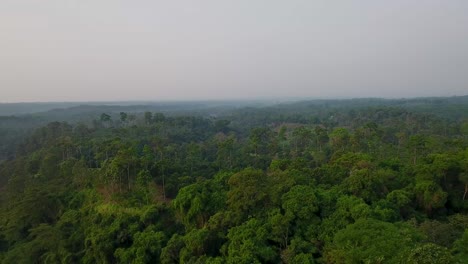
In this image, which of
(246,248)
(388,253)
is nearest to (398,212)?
(388,253)

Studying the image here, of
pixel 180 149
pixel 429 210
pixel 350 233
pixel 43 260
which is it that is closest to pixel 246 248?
pixel 350 233

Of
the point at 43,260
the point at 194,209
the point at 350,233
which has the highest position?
the point at 350,233

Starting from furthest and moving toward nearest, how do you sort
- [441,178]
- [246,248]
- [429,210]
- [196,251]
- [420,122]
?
[420,122]
[441,178]
[429,210]
[196,251]
[246,248]

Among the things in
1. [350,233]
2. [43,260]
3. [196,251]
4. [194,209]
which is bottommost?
[43,260]

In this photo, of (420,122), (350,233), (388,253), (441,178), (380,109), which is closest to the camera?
(388,253)

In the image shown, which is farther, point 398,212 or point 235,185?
point 235,185

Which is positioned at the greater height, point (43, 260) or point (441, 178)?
point (441, 178)

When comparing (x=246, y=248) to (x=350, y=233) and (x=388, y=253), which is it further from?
(x=388, y=253)

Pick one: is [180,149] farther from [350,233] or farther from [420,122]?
[420,122]

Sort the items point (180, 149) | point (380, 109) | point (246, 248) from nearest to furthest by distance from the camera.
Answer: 1. point (246, 248)
2. point (180, 149)
3. point (380, 109)
